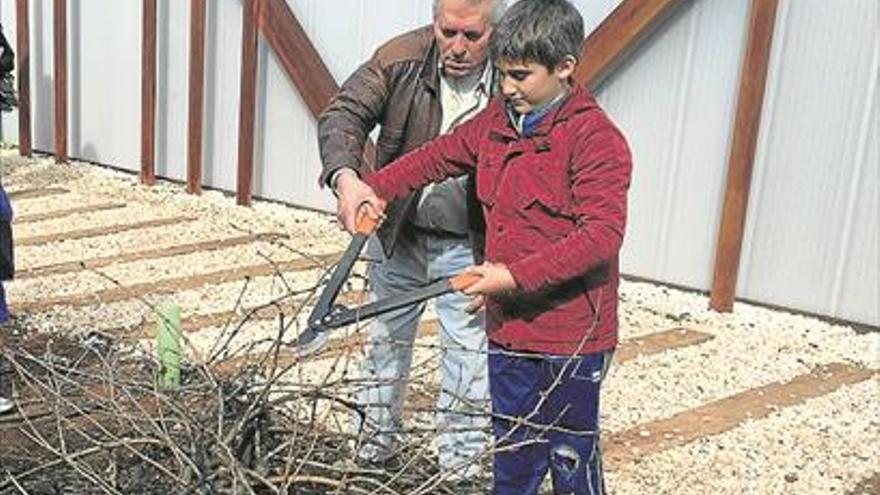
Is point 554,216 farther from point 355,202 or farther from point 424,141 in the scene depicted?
A: point 424,141

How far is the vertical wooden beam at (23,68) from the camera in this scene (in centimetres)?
891

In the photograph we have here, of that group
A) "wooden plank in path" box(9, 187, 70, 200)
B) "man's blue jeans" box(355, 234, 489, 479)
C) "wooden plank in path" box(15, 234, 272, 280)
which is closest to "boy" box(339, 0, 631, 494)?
"man's blue jeans" box(355, 234, 489, 479)

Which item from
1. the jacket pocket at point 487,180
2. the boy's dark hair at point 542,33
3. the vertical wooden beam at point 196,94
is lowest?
the vertical wooden beam at point 196,94

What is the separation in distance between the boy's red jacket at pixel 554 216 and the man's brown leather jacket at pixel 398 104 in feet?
1.05

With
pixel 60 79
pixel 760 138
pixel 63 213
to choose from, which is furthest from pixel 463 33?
pixel 60 79

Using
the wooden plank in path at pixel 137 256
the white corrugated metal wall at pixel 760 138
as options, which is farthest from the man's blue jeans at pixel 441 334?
the white corrugated metal wall at pixel 760 138

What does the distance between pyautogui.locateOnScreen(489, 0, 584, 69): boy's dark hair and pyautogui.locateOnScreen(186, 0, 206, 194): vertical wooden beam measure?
5.83 m

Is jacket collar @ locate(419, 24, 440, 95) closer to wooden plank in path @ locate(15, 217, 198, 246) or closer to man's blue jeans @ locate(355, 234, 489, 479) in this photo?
man's blue jeans @ locate(355, 234, 489, 479)

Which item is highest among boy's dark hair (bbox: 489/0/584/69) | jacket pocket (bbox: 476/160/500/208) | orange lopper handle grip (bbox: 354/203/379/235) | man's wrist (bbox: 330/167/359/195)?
boy's dark hair (bbox: 489/0/584/69)

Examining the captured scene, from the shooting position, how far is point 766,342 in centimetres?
543

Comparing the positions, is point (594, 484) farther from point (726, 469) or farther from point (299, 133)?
point (299, 133)

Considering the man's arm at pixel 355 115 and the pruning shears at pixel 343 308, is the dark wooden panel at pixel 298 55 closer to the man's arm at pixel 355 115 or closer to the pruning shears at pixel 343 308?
the man's arm at pixel 355 115

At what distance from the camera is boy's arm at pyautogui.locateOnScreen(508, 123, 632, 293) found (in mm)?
2359

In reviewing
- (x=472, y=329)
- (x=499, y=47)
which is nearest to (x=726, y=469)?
(x=472, y=329)
